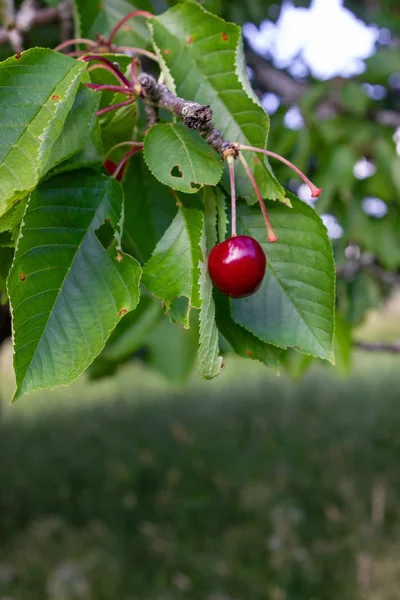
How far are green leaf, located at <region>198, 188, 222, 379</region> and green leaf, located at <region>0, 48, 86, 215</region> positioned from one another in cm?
20

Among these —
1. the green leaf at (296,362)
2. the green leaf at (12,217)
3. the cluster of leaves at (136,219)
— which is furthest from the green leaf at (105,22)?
the green leaf at (296,362)

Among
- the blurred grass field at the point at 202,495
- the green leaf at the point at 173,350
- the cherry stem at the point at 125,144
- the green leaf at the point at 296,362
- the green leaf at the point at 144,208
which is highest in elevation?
the cherry stem at the point at 125,144

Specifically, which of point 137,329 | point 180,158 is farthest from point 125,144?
point 137,329

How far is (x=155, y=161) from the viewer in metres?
0.66

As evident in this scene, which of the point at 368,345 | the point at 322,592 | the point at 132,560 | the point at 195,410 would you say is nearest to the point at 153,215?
the point at 368,345

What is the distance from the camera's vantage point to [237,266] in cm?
61

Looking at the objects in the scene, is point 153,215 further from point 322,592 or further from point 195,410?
point 195,410

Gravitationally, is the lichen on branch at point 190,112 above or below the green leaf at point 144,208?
above

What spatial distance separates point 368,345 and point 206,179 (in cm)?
152

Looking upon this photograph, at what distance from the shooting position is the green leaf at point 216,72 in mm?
710

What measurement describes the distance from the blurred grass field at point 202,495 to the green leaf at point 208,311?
2.99 m

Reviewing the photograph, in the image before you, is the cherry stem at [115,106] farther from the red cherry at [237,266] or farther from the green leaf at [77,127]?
the red cherry at [237,266]

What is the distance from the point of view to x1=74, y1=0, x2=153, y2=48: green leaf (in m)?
1.00

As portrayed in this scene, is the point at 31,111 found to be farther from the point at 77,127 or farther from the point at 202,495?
the point at 202,495
